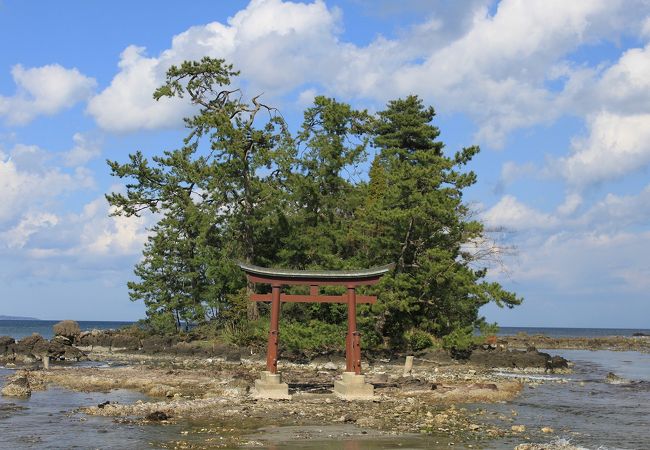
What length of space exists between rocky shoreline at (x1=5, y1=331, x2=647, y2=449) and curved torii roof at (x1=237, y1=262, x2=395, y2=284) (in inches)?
157

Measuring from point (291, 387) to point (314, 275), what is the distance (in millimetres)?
4515

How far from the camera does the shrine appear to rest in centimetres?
2280

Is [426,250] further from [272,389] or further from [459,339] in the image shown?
[272,389]

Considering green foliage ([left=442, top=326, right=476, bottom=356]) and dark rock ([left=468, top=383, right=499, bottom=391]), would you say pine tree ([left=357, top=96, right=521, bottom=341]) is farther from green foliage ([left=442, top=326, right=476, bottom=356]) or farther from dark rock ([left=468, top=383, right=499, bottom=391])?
dark rock ([left=468, top=383, right=499, bottom=391])

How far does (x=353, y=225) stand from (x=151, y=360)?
15135mm

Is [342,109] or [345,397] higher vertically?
[342,109]

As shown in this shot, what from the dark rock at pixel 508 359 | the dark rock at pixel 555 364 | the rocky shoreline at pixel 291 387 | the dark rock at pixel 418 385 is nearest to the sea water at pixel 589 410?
the rocky shoreline at pixel 291 387

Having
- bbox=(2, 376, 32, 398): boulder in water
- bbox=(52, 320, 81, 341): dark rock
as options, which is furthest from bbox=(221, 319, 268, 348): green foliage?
bbox=(52, 320, 81, 341): dark rock

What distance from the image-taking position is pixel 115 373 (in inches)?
1260

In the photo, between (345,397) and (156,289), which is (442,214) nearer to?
(345,397)

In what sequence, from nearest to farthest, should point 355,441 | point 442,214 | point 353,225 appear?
point 355,441, point 442,214, point 353,225

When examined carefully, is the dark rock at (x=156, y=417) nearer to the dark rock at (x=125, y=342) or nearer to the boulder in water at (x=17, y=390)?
the boulder in water at (x=17, y=390)

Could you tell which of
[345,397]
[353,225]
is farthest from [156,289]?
[345,397]

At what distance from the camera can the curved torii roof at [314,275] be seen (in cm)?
2467
